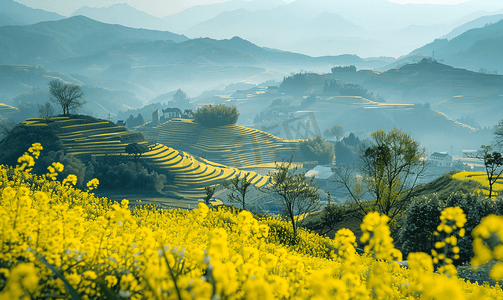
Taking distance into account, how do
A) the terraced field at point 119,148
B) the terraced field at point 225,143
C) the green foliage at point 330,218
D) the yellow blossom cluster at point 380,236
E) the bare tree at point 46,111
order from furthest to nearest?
the terraced field at point 225,143 < the bare tree at point 46,111 < the terraced field at point 119,148 < the green foliage at point 330,218 < the yellow blossom cluster at point 380,236

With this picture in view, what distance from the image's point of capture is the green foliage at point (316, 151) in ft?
440

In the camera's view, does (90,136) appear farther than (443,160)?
No

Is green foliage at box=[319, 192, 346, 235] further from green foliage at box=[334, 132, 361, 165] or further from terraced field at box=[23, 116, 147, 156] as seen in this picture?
green foliage at box=[334, 132, 361, 165]

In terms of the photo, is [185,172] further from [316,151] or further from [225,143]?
[316,151]

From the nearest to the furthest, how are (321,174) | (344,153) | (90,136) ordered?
1. (90,136)
2. (321,174)
3. (344,153)

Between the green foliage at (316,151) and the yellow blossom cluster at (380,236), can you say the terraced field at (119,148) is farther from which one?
the green foliage at (316,151)

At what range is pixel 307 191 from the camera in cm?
2056

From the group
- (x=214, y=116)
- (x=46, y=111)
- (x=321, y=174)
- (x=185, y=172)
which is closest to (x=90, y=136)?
(x=46, y=111)

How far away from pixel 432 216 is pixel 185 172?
6070cm

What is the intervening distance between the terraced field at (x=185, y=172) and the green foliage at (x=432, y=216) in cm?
5109

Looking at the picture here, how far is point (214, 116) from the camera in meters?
131

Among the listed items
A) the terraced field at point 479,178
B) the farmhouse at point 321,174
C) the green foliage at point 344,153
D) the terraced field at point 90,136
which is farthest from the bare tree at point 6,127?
the green foliage at point 344,153

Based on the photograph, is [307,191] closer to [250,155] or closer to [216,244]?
[216,244]

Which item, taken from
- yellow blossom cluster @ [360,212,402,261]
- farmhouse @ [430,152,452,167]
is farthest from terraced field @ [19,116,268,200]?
farmhouse @ [430,152,452,167]
